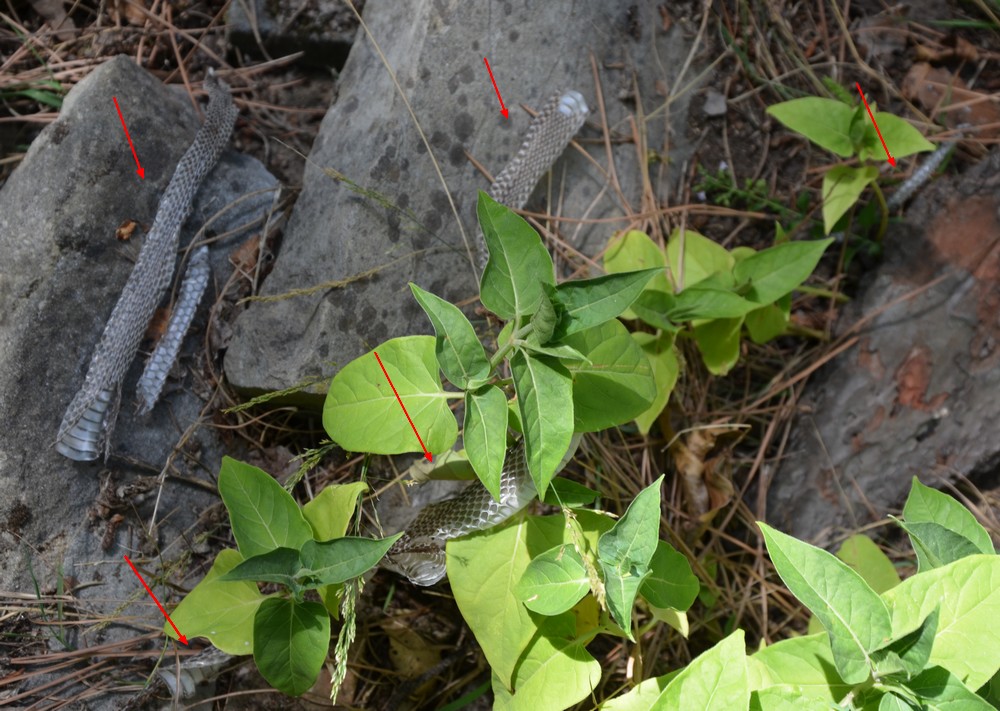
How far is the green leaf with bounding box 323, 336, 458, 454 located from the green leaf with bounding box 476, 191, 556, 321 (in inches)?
Answer: 9.2

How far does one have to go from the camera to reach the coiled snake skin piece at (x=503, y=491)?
5.94ft

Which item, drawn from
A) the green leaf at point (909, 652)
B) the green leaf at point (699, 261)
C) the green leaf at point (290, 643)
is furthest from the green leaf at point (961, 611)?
the green leaf at point (290, 643)

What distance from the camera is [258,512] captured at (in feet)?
5.73

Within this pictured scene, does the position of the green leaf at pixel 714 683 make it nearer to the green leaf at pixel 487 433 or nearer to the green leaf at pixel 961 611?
the green leaf at pixel 961 611

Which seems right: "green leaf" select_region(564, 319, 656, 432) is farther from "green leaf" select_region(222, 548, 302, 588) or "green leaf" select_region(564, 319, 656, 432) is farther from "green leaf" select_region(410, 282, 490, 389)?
"green leaf" select_region(222, 548, 302, 588)

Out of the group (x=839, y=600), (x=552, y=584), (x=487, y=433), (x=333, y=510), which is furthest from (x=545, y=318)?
(x=839, y=600)

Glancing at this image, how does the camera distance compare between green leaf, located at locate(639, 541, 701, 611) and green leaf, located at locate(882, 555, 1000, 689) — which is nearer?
green leaf, located at locate(882, 555, 1000, 689)

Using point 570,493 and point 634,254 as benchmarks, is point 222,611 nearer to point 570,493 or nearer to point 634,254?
point 570,493

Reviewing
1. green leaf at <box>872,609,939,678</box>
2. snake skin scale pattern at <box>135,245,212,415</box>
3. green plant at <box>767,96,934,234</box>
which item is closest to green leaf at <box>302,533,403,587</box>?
snake skin scale pattern at <box>135,245,212,415</box>

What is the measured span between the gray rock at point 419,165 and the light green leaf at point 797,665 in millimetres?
1156

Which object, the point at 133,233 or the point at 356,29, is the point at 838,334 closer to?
the point at 356,29

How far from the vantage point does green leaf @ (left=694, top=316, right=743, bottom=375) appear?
229 cm

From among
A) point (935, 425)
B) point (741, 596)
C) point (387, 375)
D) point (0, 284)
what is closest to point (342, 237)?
point (387, 375)

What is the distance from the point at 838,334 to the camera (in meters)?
2.54
